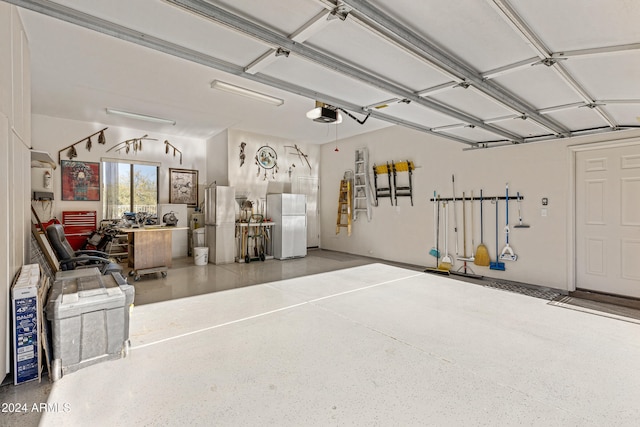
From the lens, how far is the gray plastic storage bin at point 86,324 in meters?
2.42

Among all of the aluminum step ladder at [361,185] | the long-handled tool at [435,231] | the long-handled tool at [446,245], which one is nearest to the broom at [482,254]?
the long-handled tool at [446,245]

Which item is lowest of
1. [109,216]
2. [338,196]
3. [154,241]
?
[154,241]

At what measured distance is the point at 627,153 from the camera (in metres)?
4.61

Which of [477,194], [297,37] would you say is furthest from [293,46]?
[477,194]

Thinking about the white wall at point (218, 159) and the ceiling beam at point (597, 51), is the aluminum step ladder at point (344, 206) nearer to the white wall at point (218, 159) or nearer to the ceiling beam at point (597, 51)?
the white wall at point (218, 159)

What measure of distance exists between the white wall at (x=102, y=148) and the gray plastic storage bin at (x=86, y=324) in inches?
212

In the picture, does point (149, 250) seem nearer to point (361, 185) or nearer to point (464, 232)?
point (361, 185)

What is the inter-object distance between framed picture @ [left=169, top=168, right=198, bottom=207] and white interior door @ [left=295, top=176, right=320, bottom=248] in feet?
10.0

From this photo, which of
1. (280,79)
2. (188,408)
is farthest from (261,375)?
(280,79)

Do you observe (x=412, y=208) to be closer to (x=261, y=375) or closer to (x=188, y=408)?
(x=261, y=375)

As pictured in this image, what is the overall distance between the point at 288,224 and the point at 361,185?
87.3 inches

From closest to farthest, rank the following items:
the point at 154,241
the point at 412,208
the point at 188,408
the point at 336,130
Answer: the point at 188,408
the point at 154,241
the point at 412,208
the point at 336,130

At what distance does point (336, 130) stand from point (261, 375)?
21.5 ft

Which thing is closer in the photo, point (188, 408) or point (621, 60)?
point (188, 408)
